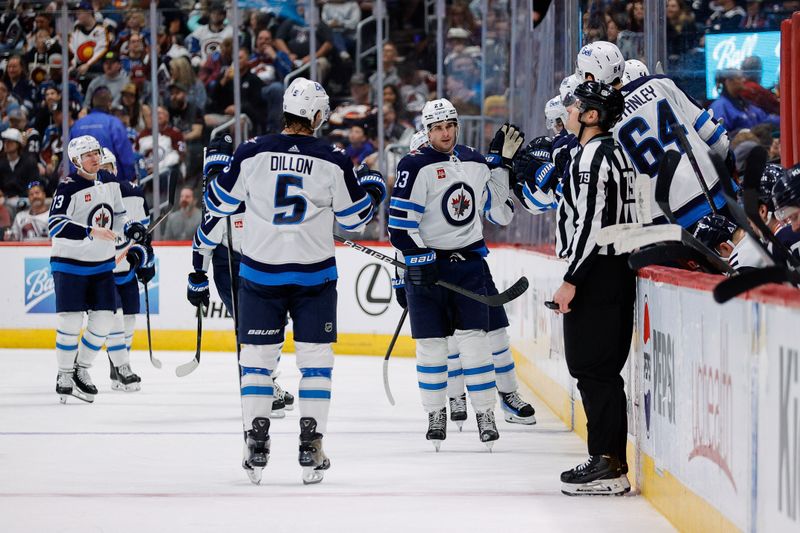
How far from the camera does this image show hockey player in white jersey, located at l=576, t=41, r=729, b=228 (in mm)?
4566

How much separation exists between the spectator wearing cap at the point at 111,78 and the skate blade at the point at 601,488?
28.6ft

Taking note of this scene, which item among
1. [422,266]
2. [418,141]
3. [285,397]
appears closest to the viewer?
[422,266]

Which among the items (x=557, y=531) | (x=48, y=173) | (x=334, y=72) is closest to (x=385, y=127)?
(x=334, y=72)

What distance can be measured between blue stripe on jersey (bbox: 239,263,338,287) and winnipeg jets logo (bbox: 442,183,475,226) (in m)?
1.01

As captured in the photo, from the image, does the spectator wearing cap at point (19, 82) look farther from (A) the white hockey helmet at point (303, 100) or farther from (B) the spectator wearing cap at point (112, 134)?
(A) the white hockey helmet at point (303, 100)

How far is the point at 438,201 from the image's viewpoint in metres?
5.34

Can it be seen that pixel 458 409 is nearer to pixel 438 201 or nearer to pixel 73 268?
pixel 438 201

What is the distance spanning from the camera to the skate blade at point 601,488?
4.16 metres

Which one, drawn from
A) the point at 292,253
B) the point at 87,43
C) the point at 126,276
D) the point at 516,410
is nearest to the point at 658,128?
the point at 292,253

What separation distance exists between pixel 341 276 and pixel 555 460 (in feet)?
17.8

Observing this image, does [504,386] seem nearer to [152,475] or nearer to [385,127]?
[152,475]

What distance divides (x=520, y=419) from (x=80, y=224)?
9.18 feet

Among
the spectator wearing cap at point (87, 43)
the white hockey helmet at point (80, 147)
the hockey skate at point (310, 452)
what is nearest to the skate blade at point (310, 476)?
the hockey skate at point (310, 452)

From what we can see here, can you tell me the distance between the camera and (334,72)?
11703 millimetres
